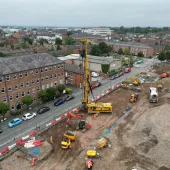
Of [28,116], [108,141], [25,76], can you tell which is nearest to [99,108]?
[108,141]

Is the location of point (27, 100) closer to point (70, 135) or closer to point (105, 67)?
point (70, 135)

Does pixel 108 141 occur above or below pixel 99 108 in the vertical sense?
below

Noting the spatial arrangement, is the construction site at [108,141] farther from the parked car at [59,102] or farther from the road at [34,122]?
the parked car at [59,102]

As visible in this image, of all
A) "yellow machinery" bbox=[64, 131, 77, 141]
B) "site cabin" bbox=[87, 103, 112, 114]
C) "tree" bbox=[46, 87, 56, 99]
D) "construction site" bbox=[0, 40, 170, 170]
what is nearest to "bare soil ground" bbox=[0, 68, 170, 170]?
Result: "construction site" bbox=[0, 40, 170, 170]

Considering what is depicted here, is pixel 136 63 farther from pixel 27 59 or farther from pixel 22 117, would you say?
pixel 22 117

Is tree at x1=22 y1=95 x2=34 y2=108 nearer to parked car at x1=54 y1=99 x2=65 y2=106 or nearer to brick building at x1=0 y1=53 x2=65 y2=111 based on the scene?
brick building at x1=0 y1=53 x2=65 y2=111

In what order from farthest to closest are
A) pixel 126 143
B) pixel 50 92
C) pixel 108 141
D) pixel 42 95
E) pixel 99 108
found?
pixel 50 92 < pixel 42 95 < pixel 99 108 < pixel 108 141 < pixel 126 143

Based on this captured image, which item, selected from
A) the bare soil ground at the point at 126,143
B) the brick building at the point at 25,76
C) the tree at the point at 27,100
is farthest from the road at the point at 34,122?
the brick building at the point at 25,76

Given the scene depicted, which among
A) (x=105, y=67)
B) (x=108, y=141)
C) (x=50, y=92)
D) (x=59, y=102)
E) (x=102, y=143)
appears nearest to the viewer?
(x=102, y=143)
